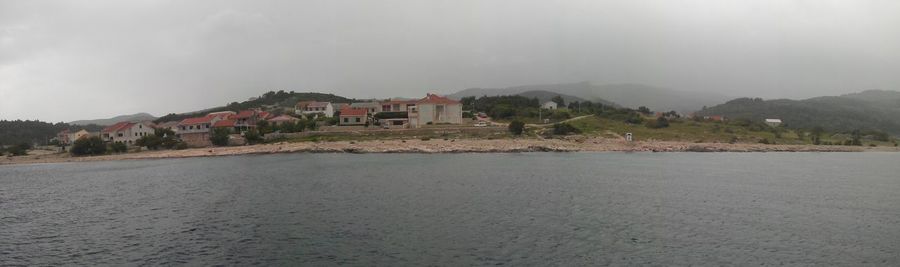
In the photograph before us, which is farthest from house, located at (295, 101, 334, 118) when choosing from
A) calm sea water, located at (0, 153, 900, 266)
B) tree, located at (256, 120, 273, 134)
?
calm sea water, located at (0, 153, 900, 266)

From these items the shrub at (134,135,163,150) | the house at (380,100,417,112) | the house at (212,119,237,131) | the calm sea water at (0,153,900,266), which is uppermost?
the house at (380,100,417,112)

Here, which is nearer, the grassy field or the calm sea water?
the calm sea water

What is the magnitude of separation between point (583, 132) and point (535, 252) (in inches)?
2479

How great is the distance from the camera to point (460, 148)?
65.9 metres

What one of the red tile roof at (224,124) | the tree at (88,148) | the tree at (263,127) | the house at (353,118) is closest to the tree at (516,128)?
the house at (353,118)

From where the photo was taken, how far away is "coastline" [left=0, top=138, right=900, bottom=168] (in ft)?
219

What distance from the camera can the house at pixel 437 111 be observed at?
8694 centimetres

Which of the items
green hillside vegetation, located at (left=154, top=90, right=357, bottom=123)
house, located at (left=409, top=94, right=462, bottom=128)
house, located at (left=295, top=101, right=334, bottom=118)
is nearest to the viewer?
house, located at (left=409, top=94, right=462, bottom=128)

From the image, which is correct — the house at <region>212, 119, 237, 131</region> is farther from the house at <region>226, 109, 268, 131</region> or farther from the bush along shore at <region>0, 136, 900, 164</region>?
the bush along shore at <region>0, 136, 900, 164</region>

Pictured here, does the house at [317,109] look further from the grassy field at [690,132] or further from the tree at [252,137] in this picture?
the grassy field at [690,132]

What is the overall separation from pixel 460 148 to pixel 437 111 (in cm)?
2336

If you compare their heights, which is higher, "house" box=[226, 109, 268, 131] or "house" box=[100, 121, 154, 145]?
"house" box=[226, 109, 268, 131]

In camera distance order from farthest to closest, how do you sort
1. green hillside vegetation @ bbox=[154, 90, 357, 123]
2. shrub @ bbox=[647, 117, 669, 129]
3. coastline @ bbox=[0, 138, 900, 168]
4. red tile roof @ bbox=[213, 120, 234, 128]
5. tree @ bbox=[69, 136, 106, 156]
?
1. green hillside vegetation @ bbox=[154, 90, 357, 123]
2. red tile roof @ bbox=[213, 120, 234, 128]
3. shrub @ bbox=[647, 117, 669, 129]
4. tree @ bbox=[69, 136, 106, 156]
5. coastline @ bbox=[0, 138, 900, 168]

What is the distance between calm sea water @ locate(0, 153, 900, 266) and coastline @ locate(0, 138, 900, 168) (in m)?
22.4
